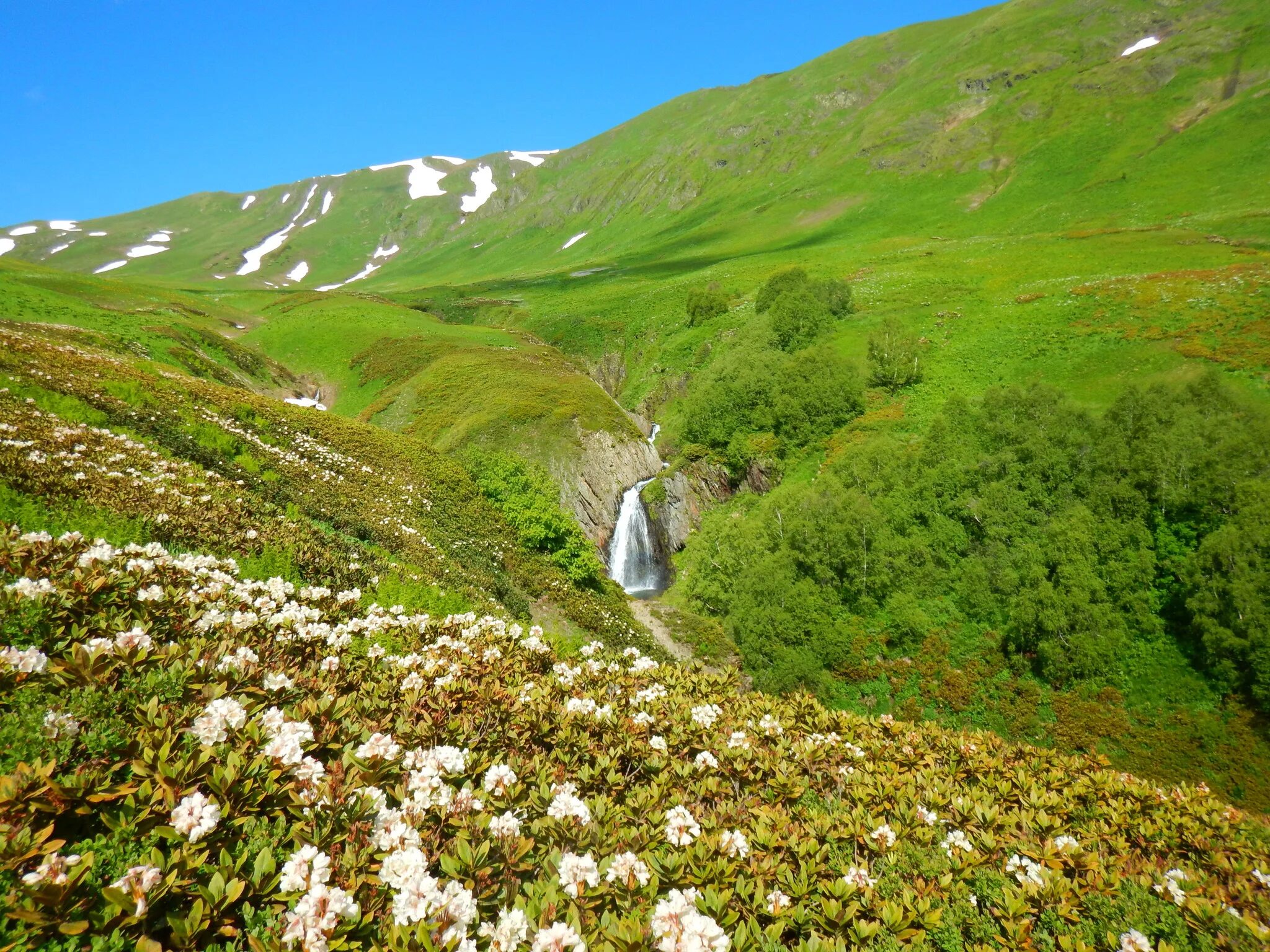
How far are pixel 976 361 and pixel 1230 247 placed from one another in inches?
1763

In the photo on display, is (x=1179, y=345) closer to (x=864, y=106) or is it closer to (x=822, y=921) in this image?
(x=822, y=921)

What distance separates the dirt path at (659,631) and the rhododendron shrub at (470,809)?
2526 cm

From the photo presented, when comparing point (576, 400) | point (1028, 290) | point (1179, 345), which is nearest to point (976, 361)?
point (1179, 345)

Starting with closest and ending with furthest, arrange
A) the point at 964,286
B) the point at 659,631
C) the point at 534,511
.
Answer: the point at 534,511
the point at 659,631
the point at 964,286

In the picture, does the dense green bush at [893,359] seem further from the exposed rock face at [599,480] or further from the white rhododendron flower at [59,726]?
the white rhododendron flower at [59,726]

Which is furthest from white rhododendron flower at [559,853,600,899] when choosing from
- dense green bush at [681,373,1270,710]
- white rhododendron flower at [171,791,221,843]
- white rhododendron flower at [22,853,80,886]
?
dense green bush at [681,373,1270,710]

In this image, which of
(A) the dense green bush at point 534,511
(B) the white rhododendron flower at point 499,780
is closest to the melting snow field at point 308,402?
(A) the dense green bush at point 534,511

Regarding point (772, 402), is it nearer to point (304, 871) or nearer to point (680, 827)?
point (680, 827)

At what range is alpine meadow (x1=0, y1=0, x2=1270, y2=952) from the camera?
143 inches

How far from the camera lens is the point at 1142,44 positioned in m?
148

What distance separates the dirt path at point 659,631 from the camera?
33094mm

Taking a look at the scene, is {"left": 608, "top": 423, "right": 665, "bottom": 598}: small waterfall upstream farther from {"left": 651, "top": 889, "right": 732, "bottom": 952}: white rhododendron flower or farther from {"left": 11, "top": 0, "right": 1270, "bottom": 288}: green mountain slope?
{"left": 11, "top": 0, "right": 1270, "bottom": 288}: green mountain slope

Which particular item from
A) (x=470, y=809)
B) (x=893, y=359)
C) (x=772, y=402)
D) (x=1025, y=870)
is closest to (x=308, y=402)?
(x=772, y=402)

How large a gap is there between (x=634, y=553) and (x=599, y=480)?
7.38 m
